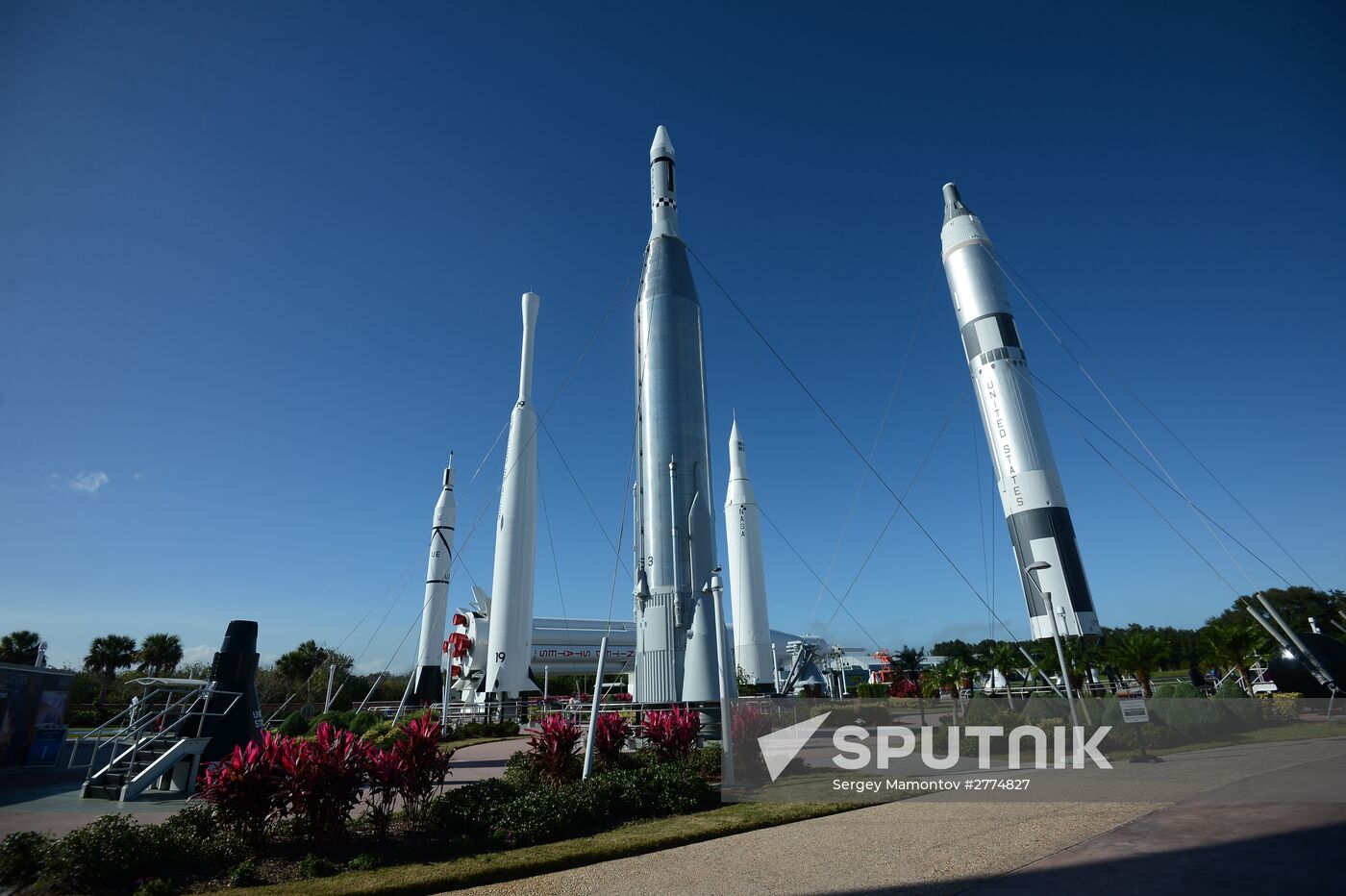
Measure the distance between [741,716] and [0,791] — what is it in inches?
666

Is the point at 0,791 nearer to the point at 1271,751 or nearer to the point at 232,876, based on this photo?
the point at 232,876

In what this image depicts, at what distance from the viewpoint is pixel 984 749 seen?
16.6 meters

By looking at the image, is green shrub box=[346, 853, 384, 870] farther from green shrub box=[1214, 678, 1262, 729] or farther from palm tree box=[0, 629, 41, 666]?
palm tree box=[0, 629, 41, 666]

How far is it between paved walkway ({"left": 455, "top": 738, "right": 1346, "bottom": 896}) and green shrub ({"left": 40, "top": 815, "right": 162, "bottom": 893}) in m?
4.34

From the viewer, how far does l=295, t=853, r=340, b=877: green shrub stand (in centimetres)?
805

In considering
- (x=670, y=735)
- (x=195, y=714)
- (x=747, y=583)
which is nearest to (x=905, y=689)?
(x=747, y=583)

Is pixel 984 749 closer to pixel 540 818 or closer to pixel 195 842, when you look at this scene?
pixel 540 818

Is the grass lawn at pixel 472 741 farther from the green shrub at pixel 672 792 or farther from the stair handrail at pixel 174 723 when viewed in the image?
the green shrub at pixel 672 792

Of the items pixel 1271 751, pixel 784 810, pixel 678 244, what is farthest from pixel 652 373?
pixel 1271 751

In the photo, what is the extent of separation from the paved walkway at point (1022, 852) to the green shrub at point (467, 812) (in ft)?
8.69

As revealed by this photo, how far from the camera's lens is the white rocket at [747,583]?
39812 mm

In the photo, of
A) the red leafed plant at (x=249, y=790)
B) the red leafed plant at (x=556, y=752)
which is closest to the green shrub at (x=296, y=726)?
the red leafed plant at (x=556, y=752)

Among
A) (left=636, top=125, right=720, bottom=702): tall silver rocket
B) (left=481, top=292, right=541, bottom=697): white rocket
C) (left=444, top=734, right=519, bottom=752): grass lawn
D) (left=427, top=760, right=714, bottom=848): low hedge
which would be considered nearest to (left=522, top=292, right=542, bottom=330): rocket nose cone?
(left=481, top=292, right=541, bottom=697): white rocket

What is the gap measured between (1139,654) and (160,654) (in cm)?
6598
